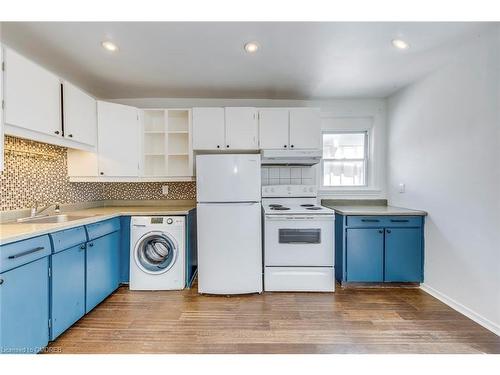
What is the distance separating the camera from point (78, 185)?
3.09 metres

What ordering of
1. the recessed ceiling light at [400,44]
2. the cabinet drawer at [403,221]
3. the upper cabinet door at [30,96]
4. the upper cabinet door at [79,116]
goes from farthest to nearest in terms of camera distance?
the cabinet drawer at [403,221], the upper cabinet door at [79,116], the recessed ceiling light at [400,44], the upper cabinet door at [30,96]

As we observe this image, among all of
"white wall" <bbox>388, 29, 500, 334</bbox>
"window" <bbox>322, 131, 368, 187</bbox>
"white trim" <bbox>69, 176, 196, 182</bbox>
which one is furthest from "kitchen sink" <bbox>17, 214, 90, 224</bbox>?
"white wall" <bbox>388, 29, 500, 334</bbox>

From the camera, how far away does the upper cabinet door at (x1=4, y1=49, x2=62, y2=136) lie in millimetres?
1807

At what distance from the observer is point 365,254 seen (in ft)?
9.43

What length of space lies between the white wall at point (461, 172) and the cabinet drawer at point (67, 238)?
3286 millimetres

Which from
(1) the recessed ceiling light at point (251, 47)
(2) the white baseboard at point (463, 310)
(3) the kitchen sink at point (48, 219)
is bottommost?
(2) the white baseboard at point (463, 310)

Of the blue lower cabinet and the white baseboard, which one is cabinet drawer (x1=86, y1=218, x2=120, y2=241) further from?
the white baseboard

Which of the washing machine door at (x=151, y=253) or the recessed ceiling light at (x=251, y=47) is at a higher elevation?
the recessed ceiling light at (x=251, y=47)

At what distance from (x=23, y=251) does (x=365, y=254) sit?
3010 mm

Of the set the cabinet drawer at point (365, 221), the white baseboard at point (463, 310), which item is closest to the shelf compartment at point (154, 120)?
the cabinet drawer at point (365, 221)

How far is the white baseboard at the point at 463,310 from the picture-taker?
79.2 inches

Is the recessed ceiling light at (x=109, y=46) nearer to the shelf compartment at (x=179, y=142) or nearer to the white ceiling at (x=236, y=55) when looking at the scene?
the white ceiling at (x=236, y=55)

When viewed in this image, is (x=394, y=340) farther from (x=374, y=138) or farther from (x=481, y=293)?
(x=374, y=138)
